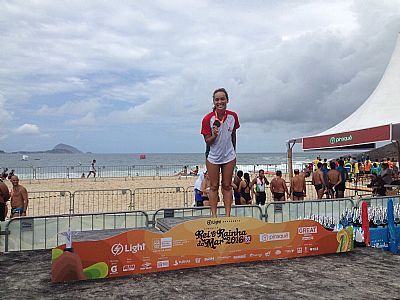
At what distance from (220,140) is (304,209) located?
3.31 m

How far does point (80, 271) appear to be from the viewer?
4797 millimetres

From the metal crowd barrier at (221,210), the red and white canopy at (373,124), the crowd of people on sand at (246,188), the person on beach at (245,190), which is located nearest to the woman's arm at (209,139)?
the metal crowd barrier at (221,210)

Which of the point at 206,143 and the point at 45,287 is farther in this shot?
the point at 206,143

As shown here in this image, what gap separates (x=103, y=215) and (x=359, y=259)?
4375 mm

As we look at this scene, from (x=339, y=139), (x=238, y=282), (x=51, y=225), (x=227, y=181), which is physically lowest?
(x=238, y=282)

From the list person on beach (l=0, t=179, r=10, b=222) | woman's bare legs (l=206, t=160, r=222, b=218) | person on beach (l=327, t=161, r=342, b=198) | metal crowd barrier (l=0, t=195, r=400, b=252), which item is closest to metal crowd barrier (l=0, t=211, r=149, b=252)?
metal crowd barrier (l=0, t=195, r=400, b=252)

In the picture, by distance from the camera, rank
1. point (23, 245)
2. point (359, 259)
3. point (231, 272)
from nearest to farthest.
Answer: point (231, 272), point (359, 259), point (23, 245)

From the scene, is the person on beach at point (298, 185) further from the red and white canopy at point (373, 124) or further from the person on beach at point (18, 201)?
the person on beach at point (18, 201)

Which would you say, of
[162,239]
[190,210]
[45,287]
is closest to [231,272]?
[162,239]

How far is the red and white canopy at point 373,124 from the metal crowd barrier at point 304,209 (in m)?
3.58

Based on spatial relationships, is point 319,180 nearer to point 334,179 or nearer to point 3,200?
point 334,179

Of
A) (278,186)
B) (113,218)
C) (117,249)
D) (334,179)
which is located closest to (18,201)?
(113,218)

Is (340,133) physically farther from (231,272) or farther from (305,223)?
(231,272)

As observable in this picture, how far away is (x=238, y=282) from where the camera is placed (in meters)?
4.79
